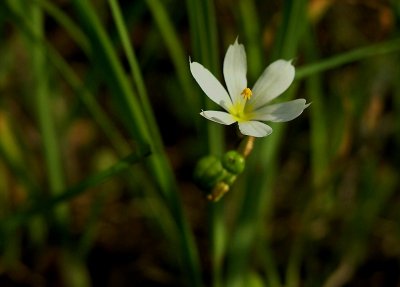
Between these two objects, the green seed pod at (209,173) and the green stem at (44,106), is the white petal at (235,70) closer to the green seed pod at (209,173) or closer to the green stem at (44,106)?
the green seed pod at (209,173)

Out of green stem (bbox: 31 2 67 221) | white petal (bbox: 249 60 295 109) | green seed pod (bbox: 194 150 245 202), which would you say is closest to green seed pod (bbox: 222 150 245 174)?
green seed pod (bbox: 194 150 245 202)

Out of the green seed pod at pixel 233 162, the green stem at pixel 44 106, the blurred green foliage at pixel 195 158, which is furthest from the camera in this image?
the green stem at pixel 44 106

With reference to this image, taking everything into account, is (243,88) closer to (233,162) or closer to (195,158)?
(233,162)

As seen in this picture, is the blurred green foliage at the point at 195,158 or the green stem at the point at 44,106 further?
the green stem at the point at 44,106

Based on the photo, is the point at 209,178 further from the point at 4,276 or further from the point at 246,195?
the point at 4,276

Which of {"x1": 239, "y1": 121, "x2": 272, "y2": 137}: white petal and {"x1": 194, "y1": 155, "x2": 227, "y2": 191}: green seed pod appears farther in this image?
{"x1": 194, "y1": 155, "x2": 227, "y2": 191}: green seed pod

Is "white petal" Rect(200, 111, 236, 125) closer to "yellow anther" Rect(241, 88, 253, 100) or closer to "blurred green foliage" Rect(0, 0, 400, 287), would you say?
"yellow anther" Rect(241, 88, 253, 100)

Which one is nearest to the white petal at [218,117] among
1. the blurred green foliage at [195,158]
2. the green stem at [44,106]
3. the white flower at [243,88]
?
the white flower at [243,88]

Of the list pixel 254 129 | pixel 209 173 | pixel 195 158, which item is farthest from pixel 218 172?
pixel 195 158
